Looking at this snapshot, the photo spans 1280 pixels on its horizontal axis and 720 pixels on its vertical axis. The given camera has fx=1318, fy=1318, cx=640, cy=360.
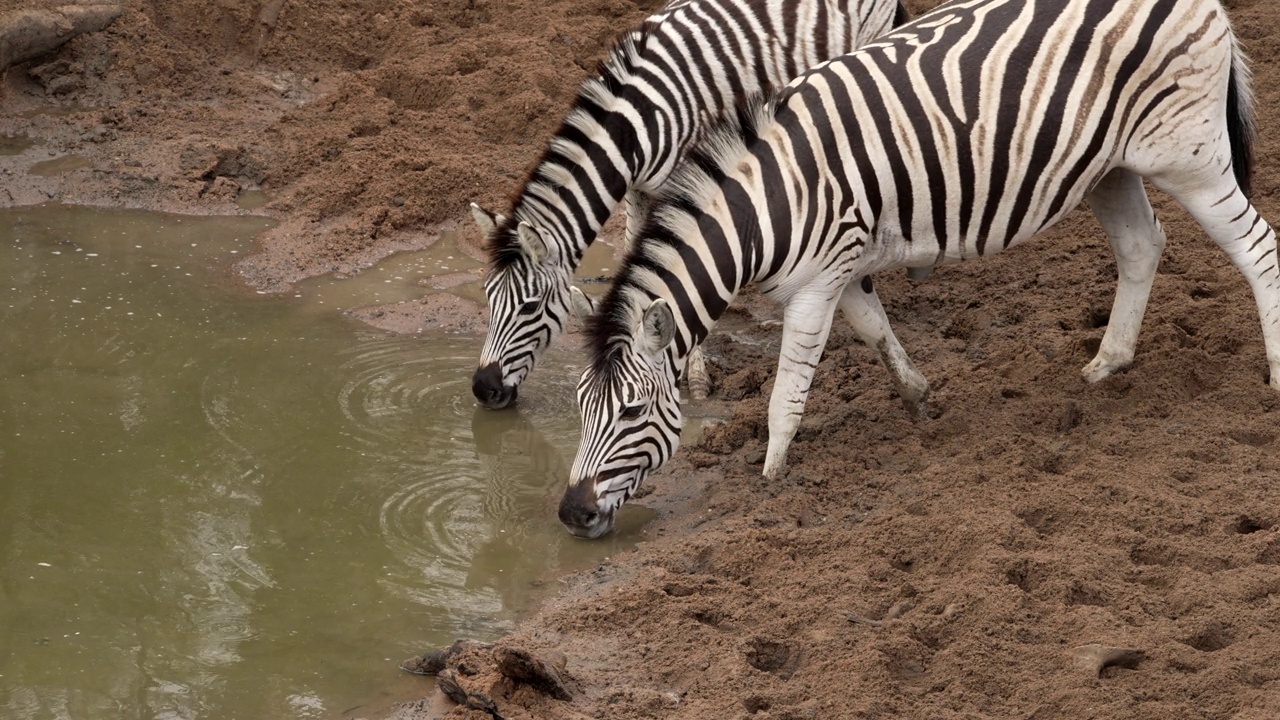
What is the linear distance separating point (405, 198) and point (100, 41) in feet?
12.9

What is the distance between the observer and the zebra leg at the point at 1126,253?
6.87 meters

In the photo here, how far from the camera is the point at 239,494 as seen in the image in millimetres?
6727

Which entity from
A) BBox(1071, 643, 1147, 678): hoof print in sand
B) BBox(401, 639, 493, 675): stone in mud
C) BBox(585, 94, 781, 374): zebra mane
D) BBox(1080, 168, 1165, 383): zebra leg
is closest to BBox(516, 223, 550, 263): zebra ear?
BBox(585, 94, 781, 374): zebra mane

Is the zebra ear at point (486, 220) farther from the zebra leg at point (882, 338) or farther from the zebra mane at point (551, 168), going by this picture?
the zebra leg at point (882, 338)

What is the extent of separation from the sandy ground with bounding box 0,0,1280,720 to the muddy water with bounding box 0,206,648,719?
491mm

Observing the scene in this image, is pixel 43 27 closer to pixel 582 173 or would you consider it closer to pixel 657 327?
pixel 582 173

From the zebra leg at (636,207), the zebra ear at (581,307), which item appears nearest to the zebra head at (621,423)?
the zebra ear at (581,307)

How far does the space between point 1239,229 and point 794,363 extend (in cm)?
231

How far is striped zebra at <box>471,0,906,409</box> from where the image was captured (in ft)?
24.5

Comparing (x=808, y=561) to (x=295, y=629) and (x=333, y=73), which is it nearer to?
(x=295, y=629)

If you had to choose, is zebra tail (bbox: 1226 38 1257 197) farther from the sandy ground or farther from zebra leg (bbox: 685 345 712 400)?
zebra leg (bbox: 685 345 712 400)

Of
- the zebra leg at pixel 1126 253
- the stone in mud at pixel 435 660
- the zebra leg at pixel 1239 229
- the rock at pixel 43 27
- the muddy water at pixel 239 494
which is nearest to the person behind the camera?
the stone in mud at pixel 435 660

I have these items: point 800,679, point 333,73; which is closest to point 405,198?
point 333,73

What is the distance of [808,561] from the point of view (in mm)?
5727
